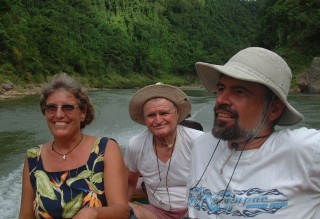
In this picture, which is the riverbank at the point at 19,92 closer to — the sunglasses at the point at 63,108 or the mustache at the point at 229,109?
the sunglasses at the point at 63,108

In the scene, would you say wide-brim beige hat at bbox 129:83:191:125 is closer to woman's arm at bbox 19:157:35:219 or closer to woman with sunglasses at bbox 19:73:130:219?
woman with sunglasses at bbox 19:73:130:219

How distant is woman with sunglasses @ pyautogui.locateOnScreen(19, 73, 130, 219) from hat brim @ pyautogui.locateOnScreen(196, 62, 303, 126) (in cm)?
70

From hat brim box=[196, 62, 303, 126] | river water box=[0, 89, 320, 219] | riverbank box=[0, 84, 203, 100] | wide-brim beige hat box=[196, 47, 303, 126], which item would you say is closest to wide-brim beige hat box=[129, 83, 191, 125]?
hat brim box=[196, 62, 303, 126]

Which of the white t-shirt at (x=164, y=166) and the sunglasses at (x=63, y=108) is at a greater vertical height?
the sunglasses at (x=63, y=108)

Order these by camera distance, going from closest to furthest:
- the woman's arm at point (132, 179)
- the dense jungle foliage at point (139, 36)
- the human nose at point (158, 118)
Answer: the human nose at point (158, 118) < the woman's arm at point (132, 179) < the dense jungle foliage at point (139, 36)

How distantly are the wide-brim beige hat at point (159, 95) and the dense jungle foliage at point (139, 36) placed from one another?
23.0m

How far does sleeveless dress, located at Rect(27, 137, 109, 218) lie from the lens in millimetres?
2133

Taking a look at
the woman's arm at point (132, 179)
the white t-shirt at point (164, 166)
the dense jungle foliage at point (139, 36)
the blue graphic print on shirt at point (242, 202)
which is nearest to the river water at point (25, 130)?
the woman's arm at point (132, 179)

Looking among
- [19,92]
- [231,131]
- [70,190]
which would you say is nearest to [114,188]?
[70,190]

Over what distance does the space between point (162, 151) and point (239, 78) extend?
1.26 metres

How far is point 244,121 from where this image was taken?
164 cm

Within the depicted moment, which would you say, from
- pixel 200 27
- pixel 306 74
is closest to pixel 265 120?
pixel 306 74

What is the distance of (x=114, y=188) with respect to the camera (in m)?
2.13

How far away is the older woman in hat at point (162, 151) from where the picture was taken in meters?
2.66
